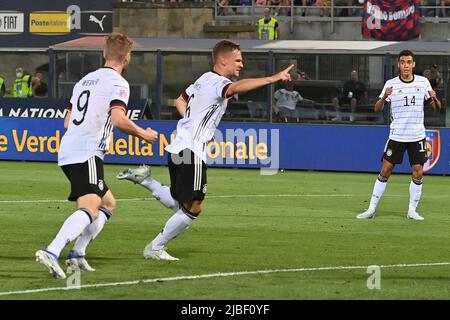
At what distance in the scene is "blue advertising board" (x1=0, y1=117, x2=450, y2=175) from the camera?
28719mm

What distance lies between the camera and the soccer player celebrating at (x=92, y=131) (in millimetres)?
11672

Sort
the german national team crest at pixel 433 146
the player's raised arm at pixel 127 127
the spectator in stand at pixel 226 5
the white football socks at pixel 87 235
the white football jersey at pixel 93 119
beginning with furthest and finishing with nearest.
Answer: the spectator in stand at pixel 226 5, the german national team crest at pixel 433 146, the white football socks at pixel 87 235, the white football jersey at pixel 93 119, the player's raised arm at pixel 127 127

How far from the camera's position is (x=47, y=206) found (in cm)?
1905

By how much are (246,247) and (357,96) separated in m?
18.4

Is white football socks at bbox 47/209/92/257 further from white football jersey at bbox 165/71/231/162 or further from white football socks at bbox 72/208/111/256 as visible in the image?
white football jersey at bbox 165/71/231/162

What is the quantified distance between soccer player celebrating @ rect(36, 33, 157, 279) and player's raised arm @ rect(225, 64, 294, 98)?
37.8 inches

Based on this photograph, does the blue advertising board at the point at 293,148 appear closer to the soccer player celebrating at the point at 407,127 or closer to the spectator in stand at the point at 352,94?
the spectator in stand at the point at 352,94

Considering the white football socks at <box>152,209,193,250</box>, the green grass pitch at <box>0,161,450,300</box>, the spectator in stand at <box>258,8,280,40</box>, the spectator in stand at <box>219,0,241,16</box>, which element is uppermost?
the spectator in stand at <box>219,0,241,16</box>

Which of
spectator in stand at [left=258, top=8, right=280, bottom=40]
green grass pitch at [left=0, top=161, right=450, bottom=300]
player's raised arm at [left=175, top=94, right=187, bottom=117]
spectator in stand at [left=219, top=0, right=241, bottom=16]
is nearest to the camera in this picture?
green grass pitch at [left=0, top=161, right=450, bottom=300]

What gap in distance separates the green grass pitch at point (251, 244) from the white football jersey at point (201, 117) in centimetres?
119

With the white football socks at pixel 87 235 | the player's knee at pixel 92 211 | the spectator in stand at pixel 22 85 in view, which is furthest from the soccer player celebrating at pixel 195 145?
the spectator in stand at pixel 22 85

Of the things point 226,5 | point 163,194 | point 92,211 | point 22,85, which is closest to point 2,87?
point 22,85

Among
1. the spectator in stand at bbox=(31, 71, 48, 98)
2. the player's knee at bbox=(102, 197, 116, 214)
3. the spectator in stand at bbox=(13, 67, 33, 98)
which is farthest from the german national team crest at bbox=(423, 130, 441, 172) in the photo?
the player's knee at bbox=(102, 197, 116, 214)
